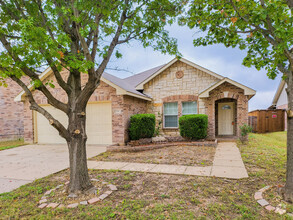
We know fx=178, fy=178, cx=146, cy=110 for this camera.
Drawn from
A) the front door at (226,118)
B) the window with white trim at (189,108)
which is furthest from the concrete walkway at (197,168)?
the front door at (226,118)

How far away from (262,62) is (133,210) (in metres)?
4.67

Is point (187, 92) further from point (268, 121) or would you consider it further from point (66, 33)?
point (268, 121)

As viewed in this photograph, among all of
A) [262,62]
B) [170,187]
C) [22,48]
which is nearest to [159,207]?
[170,187]

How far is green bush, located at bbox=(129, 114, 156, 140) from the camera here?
959 centimetres

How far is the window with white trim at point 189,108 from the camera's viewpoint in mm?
11562

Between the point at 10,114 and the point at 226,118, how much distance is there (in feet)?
51.6

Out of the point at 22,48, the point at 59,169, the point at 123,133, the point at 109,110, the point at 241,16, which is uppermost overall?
the point at 241,16

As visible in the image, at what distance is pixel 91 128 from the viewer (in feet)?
34.2

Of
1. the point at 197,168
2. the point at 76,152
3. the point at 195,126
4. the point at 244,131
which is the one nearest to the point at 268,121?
the point at 244,131

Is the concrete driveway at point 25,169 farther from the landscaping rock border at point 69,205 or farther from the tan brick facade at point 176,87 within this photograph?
the tan brick facade at point 176,87

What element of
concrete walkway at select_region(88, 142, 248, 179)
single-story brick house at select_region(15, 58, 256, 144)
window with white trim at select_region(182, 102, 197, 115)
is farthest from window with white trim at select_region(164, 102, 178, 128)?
concrete walkway at select_region(88, 142, 248, 179)

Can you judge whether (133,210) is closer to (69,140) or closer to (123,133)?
(69,140)

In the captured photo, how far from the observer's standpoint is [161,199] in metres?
3.62

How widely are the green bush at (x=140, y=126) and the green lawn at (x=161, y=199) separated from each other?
4.45 meters
